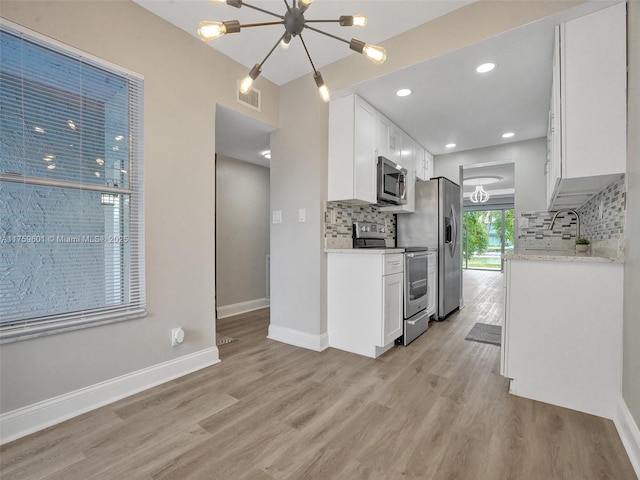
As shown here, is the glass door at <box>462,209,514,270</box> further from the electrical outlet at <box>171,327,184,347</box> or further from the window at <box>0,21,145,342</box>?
the window at <box>0,21,145,342</box>

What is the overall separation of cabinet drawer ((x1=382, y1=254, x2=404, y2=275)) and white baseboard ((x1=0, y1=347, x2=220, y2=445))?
1.69 m

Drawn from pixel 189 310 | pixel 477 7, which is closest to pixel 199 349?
pixel 189 310

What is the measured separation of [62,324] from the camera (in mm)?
1701

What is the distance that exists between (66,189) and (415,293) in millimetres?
2957

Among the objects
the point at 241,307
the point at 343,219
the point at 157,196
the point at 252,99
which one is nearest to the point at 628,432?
the point at 343,219

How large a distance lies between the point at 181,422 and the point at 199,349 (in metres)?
0.76

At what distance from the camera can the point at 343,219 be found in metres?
3.16

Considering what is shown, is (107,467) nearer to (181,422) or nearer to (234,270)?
(181,422)

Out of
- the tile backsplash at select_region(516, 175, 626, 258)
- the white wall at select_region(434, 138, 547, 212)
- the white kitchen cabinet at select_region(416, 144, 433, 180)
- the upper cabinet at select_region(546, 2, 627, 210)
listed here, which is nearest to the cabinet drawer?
the upper cabinet at select_region(546, 2, 627, 210)

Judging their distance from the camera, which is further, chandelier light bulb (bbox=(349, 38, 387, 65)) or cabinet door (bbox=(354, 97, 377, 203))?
cabinet door (bbox=(354, 97, 377, 203))

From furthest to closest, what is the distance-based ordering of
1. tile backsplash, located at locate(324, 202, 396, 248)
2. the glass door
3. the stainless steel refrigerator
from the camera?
the glass door → the stainless steel refrigerator → tile backsplash, located at locate(324, 202, 396, 248)

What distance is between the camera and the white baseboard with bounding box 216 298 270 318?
4090mm

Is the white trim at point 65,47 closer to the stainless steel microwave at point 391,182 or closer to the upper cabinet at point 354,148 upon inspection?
the upper cabinet at point 354,148

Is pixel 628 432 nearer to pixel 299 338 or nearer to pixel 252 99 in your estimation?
pixel 299 338
